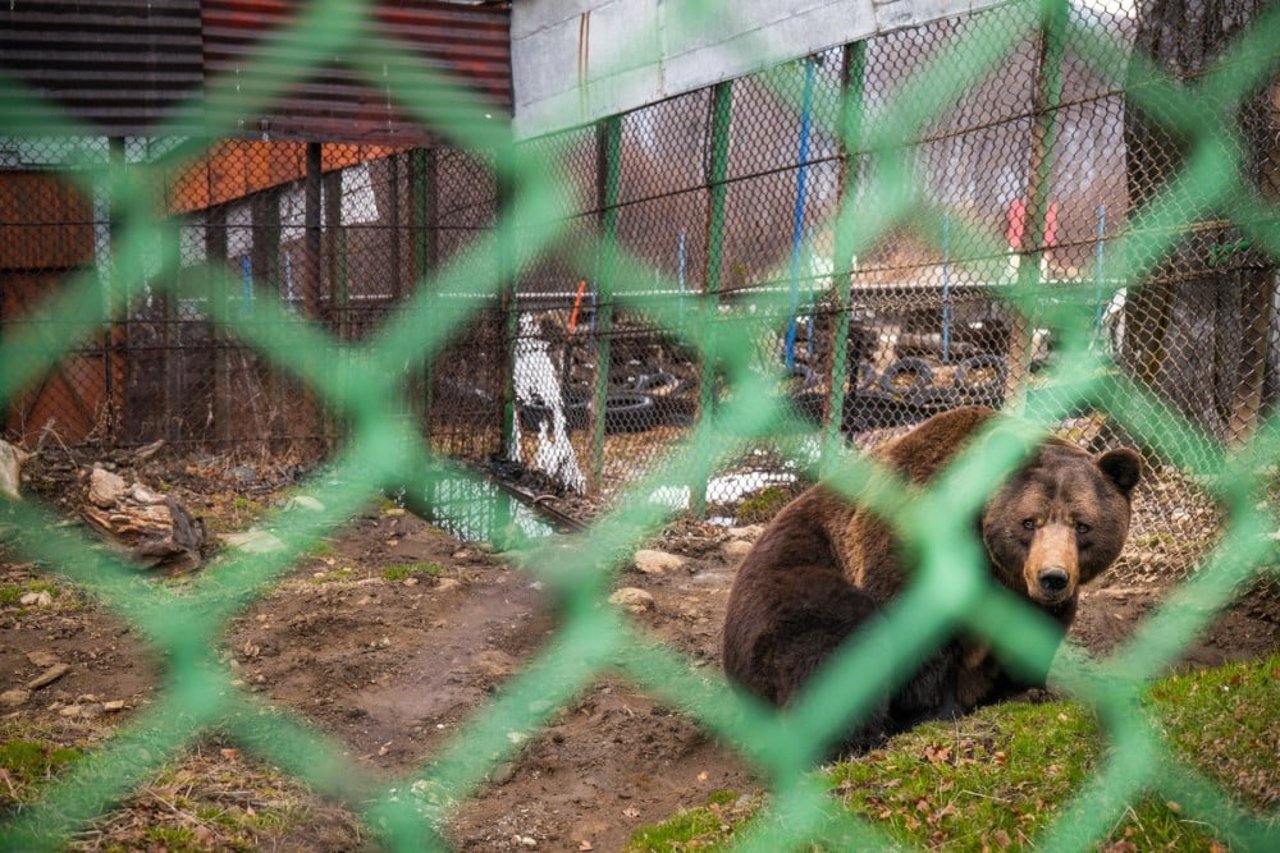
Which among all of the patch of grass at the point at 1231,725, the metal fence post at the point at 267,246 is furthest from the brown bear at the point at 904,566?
the metal fence post at the point at 267,246

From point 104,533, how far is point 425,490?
7.19 ft

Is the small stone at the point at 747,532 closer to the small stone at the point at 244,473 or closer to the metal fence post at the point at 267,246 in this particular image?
the small stone at the point at 244,473

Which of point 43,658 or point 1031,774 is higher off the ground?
point 1031,774

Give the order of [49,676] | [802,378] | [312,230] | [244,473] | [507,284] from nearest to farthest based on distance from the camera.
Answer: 1. [49,676]
2. [802,378]
3. [244,473]
4. [507,284]
5. [312,230]

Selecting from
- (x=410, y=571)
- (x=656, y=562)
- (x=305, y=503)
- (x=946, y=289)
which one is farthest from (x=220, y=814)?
(x=305, y=503)

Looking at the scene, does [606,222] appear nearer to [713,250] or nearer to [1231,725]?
[713,250]

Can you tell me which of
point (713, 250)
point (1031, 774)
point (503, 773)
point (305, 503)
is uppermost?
point (713, 250)

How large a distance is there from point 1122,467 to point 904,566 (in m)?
0.70

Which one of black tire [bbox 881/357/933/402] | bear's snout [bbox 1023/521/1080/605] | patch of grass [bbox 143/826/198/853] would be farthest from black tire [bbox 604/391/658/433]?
patch of grass [bbox 143/826/198/853]

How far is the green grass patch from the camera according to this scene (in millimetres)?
2857

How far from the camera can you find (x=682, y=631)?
575cm

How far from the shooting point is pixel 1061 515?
12.8 ft

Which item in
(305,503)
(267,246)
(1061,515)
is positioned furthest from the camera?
(267,246)

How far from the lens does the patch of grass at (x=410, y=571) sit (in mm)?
6598
